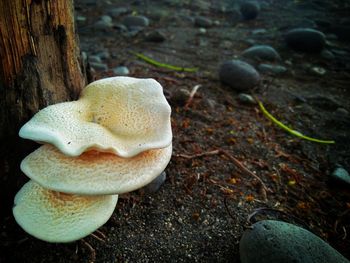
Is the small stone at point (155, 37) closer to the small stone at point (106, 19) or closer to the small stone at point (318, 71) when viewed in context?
the small stone at point (106, 19)

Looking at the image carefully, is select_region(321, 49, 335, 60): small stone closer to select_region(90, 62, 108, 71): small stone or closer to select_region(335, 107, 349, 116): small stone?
select_region(335, 107, 349, 116): small stone

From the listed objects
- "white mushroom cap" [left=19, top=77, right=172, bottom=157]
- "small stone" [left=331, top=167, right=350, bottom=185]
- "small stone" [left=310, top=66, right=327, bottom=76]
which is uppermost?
"white mushroom cap" [left=19, top=77, right=172, bottom=157]

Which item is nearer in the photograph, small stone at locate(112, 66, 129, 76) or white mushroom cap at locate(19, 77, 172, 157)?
white mushroom cap at locate(19, 77, 172, 157)

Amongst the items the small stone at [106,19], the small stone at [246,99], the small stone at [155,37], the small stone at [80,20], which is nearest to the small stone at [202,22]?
the small stone at [155,37]

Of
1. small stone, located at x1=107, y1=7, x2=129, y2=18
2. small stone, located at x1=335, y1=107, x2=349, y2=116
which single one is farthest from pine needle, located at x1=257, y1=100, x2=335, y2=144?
small stone, located at x1=107, y1=7, x2=129, y2=18

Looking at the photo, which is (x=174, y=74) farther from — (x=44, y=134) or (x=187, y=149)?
(x=44, y=134)

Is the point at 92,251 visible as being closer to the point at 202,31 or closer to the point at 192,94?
the point at 192,94
